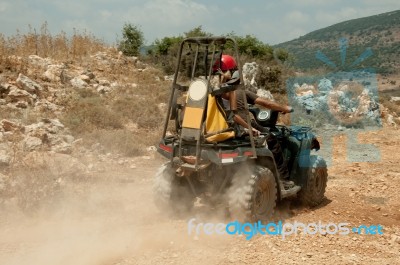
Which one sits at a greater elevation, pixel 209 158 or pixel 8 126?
pixel 209 158

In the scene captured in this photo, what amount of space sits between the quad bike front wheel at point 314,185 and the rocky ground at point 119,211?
0.15 m

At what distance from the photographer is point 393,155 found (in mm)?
11656

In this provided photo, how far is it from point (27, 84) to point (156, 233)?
7.98 metres

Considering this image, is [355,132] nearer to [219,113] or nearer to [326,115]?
[326,115]

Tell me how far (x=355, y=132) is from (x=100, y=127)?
346 inches

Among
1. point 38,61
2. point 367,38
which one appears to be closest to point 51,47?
point 38,61

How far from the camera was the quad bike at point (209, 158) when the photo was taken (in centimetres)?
537

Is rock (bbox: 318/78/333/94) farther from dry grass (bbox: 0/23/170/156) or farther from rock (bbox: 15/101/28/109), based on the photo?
rock (bbox: 15/101/28/109)

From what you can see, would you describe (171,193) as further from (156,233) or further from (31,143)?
(31,143)

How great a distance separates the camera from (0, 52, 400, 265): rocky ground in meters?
4.79

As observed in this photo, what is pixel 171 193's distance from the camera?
19.5 ft

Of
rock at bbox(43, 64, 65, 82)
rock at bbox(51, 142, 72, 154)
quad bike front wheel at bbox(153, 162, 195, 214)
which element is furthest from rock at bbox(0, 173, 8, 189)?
rock at bbox(43, 64, 65, 82)

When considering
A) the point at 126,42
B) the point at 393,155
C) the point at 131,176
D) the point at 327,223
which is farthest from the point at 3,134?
the point at 126,42

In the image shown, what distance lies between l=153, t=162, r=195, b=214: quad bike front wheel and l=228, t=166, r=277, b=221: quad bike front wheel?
31.8 inches
